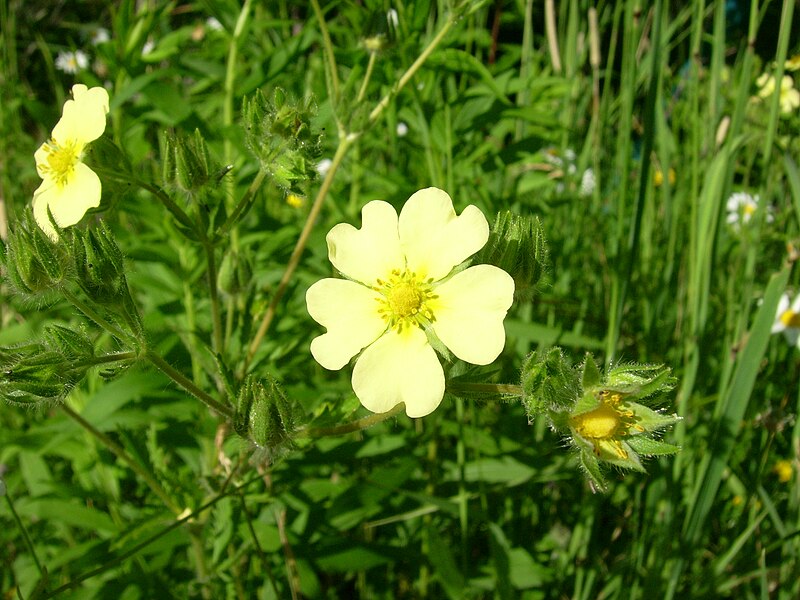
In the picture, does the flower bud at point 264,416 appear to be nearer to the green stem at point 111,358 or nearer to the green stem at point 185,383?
the green stem at point 185,383

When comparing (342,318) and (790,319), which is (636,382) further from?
(790,319)

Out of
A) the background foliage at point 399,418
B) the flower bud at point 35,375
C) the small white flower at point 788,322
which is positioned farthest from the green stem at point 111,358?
the small white flower at point 788,322

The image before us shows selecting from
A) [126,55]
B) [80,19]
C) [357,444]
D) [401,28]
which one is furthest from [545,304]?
[80,19]

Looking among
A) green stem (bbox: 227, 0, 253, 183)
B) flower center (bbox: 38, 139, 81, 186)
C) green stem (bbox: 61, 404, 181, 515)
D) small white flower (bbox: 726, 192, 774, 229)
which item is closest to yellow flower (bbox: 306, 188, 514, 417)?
flower center (bbox: 38, 139, 81, 186)

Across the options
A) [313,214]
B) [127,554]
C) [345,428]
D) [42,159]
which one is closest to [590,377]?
[345,428]

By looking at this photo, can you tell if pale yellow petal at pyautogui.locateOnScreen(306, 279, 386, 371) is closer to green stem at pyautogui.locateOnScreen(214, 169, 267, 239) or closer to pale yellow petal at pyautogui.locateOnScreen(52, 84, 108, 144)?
green stem at pyautogui.locateOnScreen(214, 169, 267, 239)
